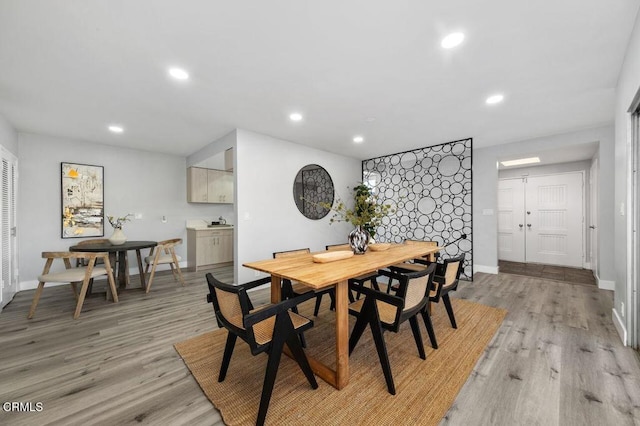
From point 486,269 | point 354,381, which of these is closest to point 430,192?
point 486,269

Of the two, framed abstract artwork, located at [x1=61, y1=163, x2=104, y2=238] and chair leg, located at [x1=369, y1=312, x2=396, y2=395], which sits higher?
framed abstract artwork, located at [x1=61, y1=163, x2=104, y2=238]

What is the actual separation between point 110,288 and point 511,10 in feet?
16.5

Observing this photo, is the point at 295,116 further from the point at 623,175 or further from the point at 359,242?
the point at 623,175

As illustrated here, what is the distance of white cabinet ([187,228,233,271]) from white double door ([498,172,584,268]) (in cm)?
655

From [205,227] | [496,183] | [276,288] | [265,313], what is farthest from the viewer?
[205,227]

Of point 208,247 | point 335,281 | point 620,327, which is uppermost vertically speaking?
point 335,281

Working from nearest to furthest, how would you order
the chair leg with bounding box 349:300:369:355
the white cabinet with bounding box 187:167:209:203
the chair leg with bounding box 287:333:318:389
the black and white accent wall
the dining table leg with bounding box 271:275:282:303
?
the chair leg with bounding box 287:333:318:389
the chair leg with bounding box 349:300:369:355
the dining table leg with bounding box 271:275:282:303
the black and white accent wall
the white cabinet with bounding box 187:167:209:203

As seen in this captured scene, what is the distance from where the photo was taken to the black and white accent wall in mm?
4988

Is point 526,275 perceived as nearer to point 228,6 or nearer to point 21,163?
point 228,6

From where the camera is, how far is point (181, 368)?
194cm

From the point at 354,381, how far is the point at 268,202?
2.93 metres

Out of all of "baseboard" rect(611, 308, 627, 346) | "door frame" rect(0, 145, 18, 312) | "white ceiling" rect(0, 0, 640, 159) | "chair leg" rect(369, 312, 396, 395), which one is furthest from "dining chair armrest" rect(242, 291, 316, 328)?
"door frame" rect(0, 145, 18, 312)

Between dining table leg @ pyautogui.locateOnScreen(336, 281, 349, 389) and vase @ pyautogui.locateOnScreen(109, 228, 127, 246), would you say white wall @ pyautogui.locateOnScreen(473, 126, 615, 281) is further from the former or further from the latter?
vase @ pyautogui.locateOnScreen(109, 228, 127, 246)

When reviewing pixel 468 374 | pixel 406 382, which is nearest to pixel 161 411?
pixel 406 382
